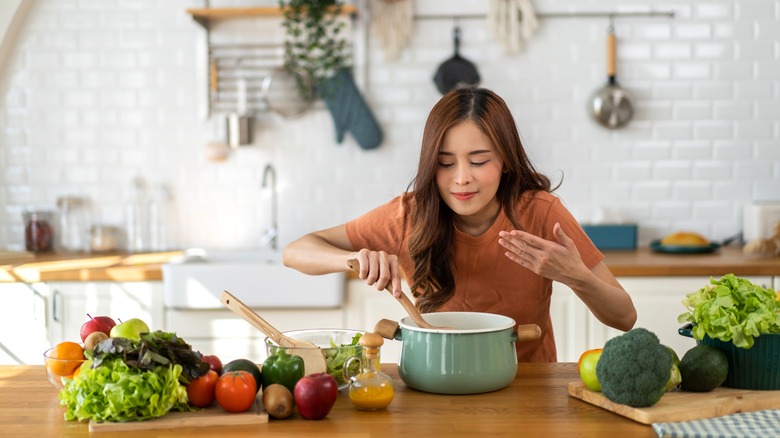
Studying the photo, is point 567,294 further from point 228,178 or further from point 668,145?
point 228,178

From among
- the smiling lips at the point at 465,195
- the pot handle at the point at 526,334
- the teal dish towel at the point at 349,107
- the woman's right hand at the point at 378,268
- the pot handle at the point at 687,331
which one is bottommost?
the pot handle at the point at 687,331

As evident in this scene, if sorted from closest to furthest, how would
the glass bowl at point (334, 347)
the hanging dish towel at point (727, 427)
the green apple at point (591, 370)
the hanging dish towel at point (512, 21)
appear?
the hanging dish towel at point (727, 427), the green apple at point (591, 370), the glass bowl at point (334, 347), the hanging dish towel at point (512, 21)

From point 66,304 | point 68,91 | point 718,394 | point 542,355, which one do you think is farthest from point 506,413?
point 68,91

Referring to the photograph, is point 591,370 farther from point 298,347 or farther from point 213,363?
point 213,363

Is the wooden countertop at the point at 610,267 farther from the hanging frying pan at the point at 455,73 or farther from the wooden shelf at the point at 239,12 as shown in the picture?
the wooden shelf at the point at 239,12

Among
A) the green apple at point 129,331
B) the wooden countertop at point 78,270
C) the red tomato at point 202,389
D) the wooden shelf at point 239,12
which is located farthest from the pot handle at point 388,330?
the wooden shelf at point 239,12

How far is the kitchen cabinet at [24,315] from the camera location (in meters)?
3.85

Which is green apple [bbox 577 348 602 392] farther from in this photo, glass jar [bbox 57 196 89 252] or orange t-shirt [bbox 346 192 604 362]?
glass jar [bbox 57 196 89 252]

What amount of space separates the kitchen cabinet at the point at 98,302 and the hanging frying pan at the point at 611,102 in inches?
90.7

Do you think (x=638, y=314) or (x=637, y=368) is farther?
(x=638, y=314)

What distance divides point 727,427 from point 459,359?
555 millimetres

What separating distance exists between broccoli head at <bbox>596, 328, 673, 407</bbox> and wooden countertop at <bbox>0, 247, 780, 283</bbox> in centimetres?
202

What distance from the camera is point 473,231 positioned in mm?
2559

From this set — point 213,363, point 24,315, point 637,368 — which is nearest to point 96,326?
point 213,363
